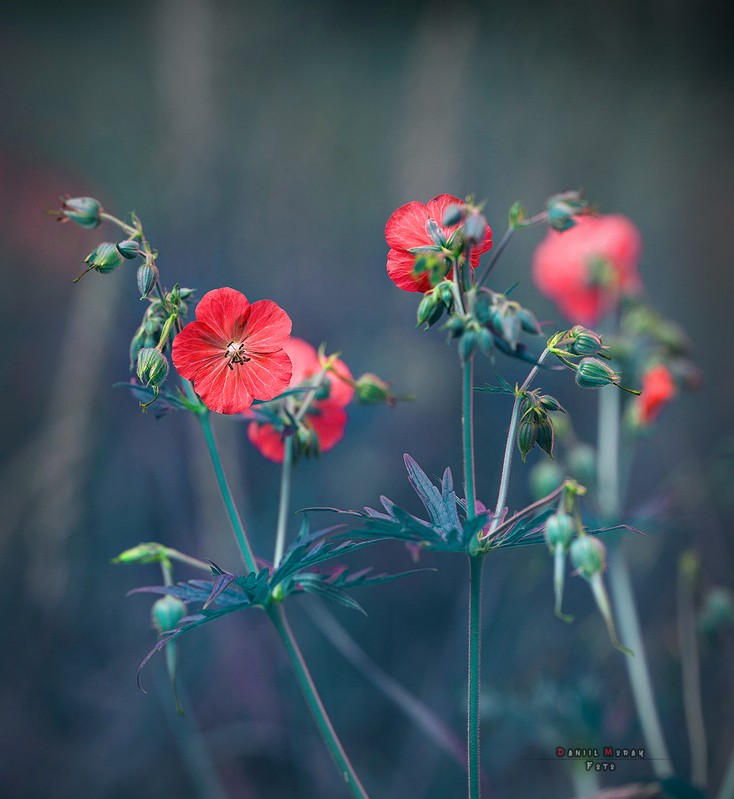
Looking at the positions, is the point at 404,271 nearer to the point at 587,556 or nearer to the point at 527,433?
the point at 527,433

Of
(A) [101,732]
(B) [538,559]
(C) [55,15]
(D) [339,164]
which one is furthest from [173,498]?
(C) [55,15]

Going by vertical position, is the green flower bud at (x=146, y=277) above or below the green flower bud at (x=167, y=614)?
above

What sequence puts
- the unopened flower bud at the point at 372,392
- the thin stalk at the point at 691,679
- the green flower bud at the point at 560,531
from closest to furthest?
the green flower bud at the point at 560,531 → the unopened flower bud at the point at 372,392 → the thin stalk at the point at 691,679

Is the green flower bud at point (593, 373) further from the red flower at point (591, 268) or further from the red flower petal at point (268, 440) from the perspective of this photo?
the red flower at point (591, 268)

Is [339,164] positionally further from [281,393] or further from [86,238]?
[281,393]

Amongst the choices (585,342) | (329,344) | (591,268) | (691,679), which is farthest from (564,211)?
(329,344)

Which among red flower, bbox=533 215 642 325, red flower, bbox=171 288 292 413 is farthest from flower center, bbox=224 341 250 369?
red flower, bbox=533 215 642 325

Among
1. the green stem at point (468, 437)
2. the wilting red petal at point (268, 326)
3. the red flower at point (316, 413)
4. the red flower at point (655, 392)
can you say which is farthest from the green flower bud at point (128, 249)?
the red flower at point (655, 392)
